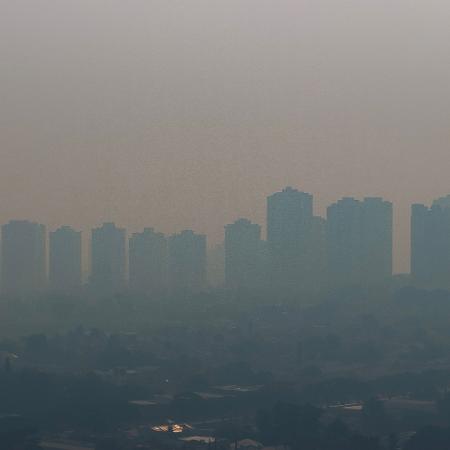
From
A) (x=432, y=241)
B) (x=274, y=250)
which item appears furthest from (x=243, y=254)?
(x=432, y=241)

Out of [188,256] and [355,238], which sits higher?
[355,238]

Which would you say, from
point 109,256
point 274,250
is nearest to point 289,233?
point 274,250

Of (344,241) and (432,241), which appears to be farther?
(432,241)

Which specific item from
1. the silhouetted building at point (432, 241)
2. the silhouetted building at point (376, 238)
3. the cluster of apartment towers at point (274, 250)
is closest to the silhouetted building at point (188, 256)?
the cluster of apartment towers at point (274, 250)

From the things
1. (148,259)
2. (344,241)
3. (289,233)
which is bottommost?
(148,259)

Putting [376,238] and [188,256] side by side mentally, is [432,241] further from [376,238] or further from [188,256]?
[188,256]

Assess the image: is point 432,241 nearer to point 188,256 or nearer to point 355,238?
point 355,238

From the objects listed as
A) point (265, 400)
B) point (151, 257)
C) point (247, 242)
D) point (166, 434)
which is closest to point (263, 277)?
point (247, 242)

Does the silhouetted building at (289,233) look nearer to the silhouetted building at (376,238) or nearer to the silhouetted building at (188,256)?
the silhouetted building at (376,238)
